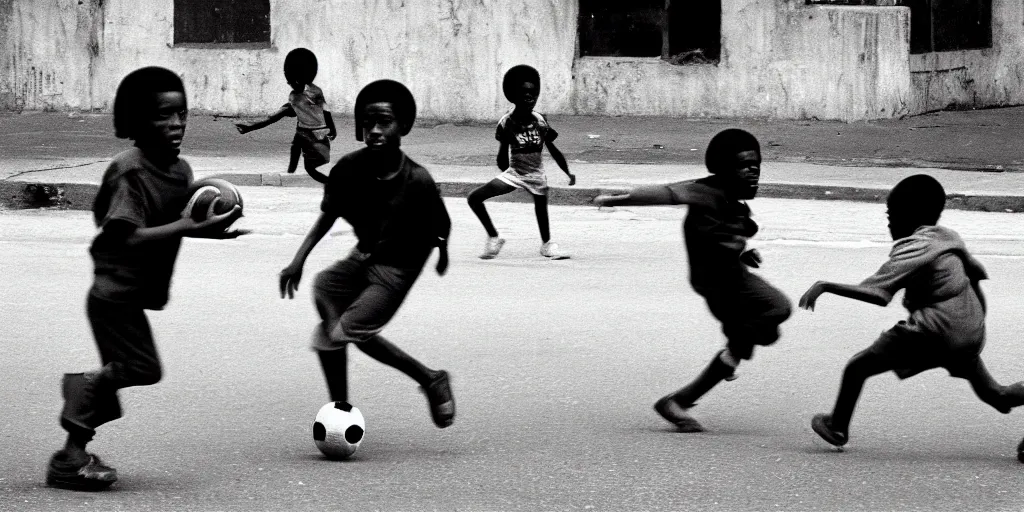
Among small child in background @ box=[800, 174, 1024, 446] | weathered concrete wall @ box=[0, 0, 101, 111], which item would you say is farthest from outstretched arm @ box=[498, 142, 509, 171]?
weathered concrete wall @ box=[0, 0, 101, 111]

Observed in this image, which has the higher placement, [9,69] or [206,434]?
[9,69]

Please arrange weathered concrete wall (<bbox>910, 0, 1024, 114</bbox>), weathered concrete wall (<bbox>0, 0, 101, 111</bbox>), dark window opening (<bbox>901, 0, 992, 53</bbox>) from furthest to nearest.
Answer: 1. weathered concrete wall (<bbox>0, 0, 101, 111</bbox>)
2. weathered concrete wall (<bbox>910, 0, 1024, 114</bbox>)
3. dark window opening (<bbox>901, 0, 992, 53</bbox>)

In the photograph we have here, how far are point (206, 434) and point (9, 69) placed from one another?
17.7 meters

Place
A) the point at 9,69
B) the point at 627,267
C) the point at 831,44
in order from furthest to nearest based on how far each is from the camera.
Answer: the point at 9,69
the point at 831,44
the point at 627,267

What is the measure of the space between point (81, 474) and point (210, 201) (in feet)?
3.49

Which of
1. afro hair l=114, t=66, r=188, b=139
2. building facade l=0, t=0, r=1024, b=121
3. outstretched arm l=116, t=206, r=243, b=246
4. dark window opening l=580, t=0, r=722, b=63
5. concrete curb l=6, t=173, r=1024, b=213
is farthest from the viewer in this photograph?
dark window opening l=580, t=0, r=722, b=63

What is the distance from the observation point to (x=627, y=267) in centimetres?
1037

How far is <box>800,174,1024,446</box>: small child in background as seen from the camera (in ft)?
17.7

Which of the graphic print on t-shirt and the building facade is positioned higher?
the building facade

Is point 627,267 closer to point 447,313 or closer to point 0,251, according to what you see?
point 447,313

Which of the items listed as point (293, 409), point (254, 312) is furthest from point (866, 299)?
point (254, 312)

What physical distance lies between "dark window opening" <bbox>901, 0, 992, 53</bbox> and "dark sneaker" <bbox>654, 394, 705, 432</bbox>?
633 inches

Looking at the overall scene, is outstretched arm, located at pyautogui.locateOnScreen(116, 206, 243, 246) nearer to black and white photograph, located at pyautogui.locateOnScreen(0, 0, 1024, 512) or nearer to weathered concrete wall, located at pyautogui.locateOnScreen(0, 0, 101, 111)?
black and white photograph, located at pyautogui.locateOnScreen(0, 0, 1024, 512)

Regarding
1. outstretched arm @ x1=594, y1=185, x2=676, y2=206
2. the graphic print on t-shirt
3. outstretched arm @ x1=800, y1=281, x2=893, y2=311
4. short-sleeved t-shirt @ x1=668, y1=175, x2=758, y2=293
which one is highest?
the graphic print on t-shirt
